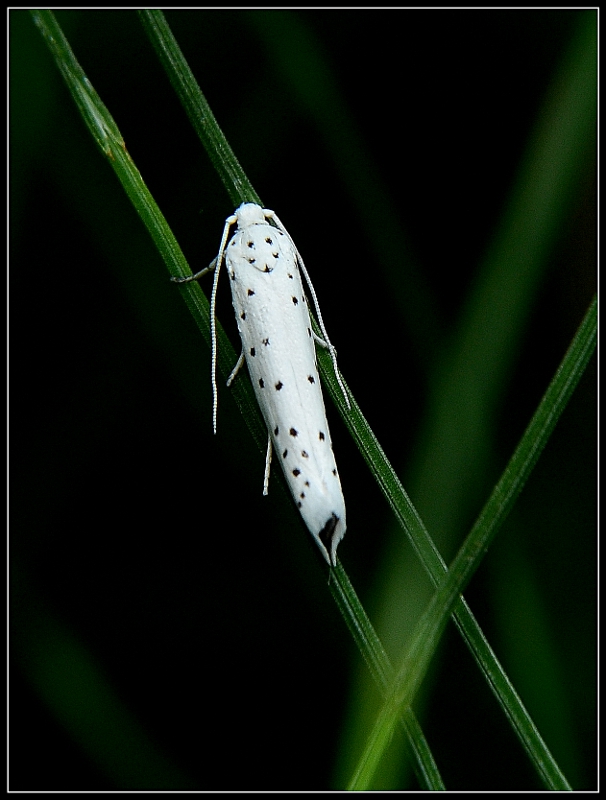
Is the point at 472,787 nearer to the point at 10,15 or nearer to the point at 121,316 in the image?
the point at 121,316

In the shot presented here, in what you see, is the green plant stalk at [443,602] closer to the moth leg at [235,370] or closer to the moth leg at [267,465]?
the moth leg at [267,465]

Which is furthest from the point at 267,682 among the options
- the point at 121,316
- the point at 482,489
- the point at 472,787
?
the point at 121,316

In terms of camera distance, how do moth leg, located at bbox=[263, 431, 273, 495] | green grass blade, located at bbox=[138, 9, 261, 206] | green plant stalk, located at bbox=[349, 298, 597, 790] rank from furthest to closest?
moth leg, located at bbox=[263, 431, 273, 495], green grass blade, located at bbox=[138, 9, 261, 206], green plant stalk, located at bbox=[349, 298, 597, 790]

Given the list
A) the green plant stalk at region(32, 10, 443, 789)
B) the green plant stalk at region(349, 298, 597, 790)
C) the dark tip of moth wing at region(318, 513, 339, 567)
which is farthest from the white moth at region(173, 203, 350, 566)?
the green plant stalk at region(349, 298, 597, 790)

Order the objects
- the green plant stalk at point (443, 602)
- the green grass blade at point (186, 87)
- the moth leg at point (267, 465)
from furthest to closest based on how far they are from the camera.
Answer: the moth leg at point (267, 465) < the green grass blade at point (186, 87) < the green plant stalk at point (443, 602)

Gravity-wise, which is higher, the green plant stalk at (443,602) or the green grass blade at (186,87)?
the green grass blade at (186,87)

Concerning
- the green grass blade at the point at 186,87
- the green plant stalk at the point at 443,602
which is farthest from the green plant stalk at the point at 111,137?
the green plant stalk at the point at 443,602

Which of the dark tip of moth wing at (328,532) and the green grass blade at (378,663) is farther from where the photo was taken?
the dark tip of moth wing at (328,532)

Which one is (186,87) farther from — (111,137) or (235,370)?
(235,370)

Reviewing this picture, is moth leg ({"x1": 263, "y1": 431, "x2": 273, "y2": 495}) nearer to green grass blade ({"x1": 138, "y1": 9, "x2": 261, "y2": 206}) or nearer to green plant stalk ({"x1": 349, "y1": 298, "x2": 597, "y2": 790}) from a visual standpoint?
green plant stalk ({"x1": 349, "y1": 298, "x2": 597, "y2": 790})

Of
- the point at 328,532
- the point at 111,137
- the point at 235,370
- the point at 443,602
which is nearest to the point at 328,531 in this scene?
the point at 328,532
